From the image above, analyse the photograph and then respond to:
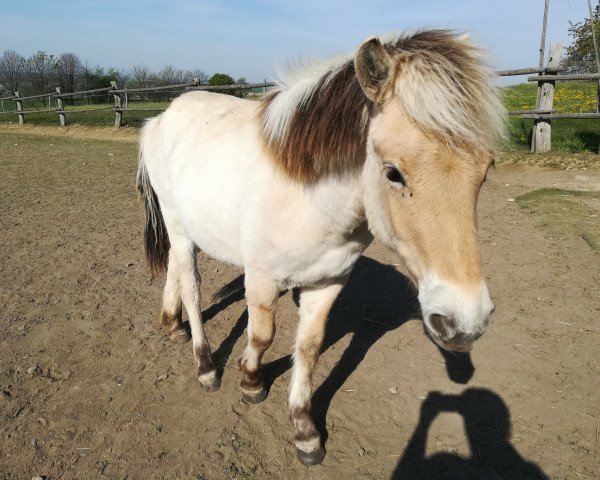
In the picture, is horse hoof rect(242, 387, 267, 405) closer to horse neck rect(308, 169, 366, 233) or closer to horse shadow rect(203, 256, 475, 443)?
horse shadow rect(203, 256, 475, 443)

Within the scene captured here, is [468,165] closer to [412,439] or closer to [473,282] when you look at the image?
[473,282]

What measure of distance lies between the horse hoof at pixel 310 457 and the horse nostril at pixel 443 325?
1.26 meters

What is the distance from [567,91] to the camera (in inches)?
752

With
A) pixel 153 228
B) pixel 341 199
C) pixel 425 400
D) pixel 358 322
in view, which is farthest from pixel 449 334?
pixel 153 228

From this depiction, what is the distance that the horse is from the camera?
4.76ft

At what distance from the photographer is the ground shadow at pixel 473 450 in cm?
228

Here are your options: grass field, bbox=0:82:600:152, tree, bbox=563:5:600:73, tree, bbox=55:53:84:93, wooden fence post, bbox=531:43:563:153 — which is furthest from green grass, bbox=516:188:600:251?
tree, bbox=55:53:84:93

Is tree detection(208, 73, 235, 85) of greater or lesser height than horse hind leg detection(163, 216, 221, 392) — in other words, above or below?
above

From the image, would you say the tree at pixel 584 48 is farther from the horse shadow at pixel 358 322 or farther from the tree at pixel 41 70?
the tree at pixel 41 70

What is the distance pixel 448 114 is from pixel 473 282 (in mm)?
562

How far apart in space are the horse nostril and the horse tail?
8.81 ft

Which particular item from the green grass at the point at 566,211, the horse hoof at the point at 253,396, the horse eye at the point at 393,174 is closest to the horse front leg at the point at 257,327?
the horse hoof at the point at 253,396

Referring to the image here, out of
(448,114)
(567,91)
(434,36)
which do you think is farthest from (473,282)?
(567,91)

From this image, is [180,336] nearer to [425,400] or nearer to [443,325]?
[425,400]
